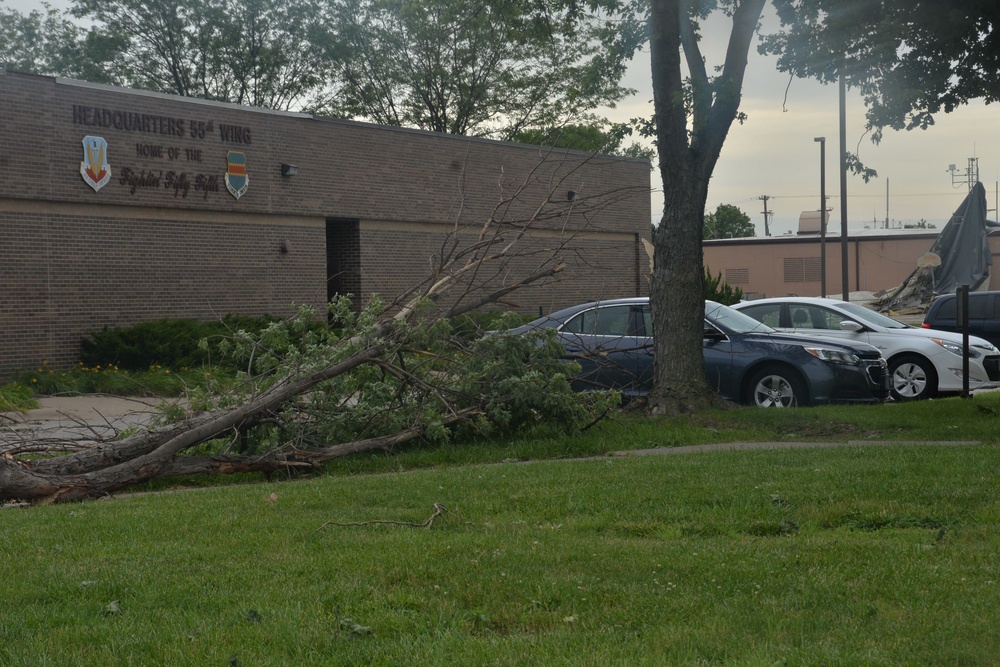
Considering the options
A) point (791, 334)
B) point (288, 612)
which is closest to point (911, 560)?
point (288, 612)

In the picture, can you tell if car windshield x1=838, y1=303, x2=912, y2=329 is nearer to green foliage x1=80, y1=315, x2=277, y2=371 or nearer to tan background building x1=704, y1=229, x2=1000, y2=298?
green foliage x1=80, y1=315, x2=277, y2=371

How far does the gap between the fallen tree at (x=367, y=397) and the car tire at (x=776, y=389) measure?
3.17 m

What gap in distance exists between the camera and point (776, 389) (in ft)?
47.1

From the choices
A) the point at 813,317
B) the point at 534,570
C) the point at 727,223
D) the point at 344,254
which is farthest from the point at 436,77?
the point at 727,223

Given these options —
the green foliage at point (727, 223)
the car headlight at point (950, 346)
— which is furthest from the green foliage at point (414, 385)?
the green foliage at point (727, 223)

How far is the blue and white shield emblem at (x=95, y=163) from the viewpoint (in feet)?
68.9

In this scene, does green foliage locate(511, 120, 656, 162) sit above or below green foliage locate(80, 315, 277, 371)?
above

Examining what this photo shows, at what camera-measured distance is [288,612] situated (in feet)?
15.9

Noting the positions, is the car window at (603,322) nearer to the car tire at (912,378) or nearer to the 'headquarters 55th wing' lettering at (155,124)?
the car tire at (912,378)

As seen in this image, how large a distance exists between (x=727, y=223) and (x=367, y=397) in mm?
99343

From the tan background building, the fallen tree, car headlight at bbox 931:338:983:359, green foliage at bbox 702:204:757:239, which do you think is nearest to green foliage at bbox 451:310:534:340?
the fallen tree

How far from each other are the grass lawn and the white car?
764 centimetres

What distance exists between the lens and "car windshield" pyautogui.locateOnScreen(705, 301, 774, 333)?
14953 millimetres

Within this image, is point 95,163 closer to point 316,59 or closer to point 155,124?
point 155,124
